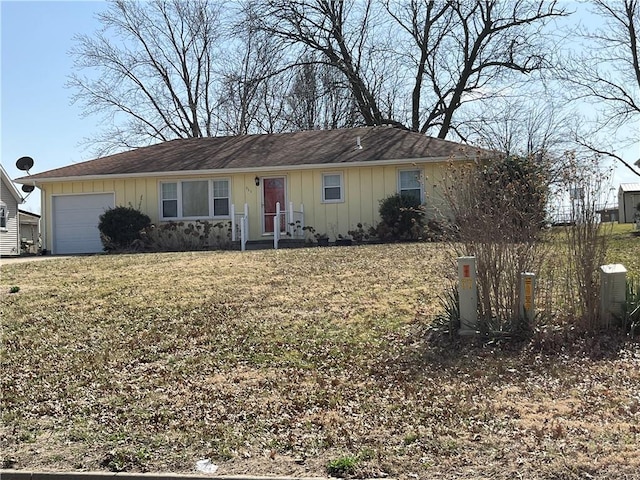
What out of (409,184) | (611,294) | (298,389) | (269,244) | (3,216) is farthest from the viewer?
(3,216)

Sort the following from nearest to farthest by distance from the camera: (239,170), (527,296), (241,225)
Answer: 1. (527,296)
2. (241,225)
3. (239,170)

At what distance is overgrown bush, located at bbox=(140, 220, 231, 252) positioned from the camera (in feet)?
65.8

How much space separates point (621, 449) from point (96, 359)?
17.6ft

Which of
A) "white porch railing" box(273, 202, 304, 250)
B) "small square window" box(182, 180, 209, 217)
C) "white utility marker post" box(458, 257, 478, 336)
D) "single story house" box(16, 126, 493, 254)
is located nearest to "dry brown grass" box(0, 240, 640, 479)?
"white utility marker post" box(458, 257, 478, 336)

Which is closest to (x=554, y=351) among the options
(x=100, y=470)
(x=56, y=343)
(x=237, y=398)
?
(x=237, y=398)

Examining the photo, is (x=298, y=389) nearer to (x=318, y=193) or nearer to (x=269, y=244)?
(x=269, y=244)

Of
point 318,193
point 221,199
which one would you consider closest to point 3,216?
point 221,199

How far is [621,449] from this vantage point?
4410 millimetres

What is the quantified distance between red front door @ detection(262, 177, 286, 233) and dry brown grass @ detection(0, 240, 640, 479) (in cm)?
1031

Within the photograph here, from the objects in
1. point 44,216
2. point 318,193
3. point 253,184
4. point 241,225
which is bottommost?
point 241,225

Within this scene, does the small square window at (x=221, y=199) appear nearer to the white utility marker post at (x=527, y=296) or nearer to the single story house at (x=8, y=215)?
the single story house at (x=8, y=215)

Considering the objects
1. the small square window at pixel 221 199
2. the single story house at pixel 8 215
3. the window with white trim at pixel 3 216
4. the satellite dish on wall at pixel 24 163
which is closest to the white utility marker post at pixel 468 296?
the small square window at pixel 221 199

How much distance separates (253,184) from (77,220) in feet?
20.4

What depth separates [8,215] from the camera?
29188 mm
